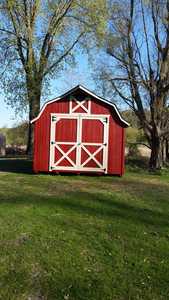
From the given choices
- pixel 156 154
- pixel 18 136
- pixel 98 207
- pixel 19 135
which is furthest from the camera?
pixel 18 136

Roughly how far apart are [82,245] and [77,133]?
36.0 ft

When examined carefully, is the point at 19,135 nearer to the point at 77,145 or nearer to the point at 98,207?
the point at 77,145

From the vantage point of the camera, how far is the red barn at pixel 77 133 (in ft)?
59.2

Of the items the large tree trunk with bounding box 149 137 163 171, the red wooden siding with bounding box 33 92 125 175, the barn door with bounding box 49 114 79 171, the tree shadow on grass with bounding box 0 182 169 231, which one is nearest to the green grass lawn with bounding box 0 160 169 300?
the tree shadow on grass with bounding box 0 182 169 231

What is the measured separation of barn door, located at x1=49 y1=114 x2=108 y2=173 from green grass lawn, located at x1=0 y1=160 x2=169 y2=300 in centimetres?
511

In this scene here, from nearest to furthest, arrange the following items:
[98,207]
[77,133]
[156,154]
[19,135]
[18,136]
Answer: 1. [98,207]
2. [77,133]
3. [156,154]
4. [19,135]
5. [18,136]

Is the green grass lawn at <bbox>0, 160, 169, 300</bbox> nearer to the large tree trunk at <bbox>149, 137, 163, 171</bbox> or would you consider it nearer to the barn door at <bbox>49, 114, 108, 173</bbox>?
the barn door at <bbox>49, 114, 108, 173</bbox>

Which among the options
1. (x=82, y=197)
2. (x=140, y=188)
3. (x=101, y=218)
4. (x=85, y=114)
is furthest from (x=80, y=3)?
(x=101, y=218)

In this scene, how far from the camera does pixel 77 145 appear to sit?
18.1m

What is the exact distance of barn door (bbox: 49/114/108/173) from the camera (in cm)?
1808

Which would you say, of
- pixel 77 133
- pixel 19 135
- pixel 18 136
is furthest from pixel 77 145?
pixel 18 136

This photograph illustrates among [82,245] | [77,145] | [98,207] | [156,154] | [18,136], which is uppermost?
[18,136]

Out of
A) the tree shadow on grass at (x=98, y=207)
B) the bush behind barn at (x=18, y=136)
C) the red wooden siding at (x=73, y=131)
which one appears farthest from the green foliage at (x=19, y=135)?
the tree shadow on grass at (x=98, y=207)

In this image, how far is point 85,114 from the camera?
1802 centimetres
